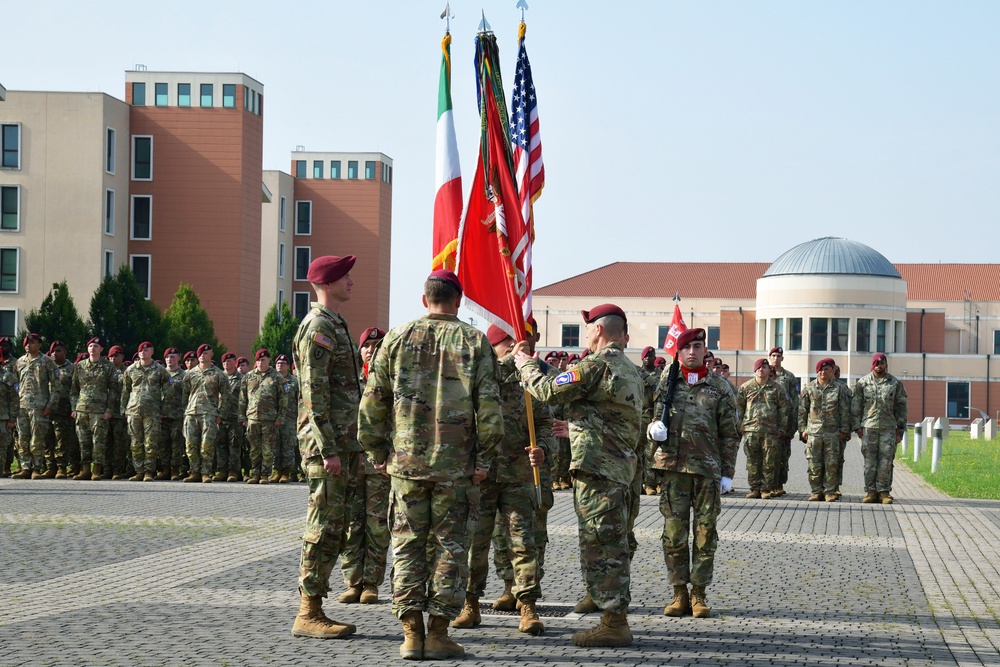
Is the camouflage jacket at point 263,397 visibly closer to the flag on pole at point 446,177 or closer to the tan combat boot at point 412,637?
the flag on pole at point 446,177

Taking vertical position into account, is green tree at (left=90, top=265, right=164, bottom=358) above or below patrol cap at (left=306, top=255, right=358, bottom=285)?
above

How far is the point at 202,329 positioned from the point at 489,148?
60.1m

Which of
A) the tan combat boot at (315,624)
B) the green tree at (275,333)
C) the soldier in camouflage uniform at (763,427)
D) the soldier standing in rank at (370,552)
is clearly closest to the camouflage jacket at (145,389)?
the soldier in camouflage uniform at (763,427)

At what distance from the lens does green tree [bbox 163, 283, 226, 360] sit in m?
66.8

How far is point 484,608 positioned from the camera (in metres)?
9.21

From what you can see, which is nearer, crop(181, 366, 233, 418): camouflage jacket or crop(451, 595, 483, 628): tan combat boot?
crop(451, 595, 483, 628): tan combat boot

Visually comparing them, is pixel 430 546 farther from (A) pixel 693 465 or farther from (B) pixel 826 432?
(B) pixel 826 432

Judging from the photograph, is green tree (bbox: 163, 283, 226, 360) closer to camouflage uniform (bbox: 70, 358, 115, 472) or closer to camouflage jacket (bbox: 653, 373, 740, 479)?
camouflage uniform (bbox: 70, 358, 115, 472)

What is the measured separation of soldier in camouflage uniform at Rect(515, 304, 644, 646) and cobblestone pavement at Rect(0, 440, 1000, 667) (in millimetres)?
318

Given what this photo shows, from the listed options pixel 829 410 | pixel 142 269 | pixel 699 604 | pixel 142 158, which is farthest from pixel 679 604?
pixel 142 269

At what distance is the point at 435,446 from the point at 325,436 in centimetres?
81

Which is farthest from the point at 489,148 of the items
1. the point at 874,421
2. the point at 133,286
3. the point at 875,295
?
the point at 875,295

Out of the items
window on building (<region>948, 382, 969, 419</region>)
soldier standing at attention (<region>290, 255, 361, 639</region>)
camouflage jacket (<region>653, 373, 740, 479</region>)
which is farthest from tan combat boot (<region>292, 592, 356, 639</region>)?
window on building (<region>948, 382, 969, 419</region>)

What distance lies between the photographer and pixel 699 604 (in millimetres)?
8977
